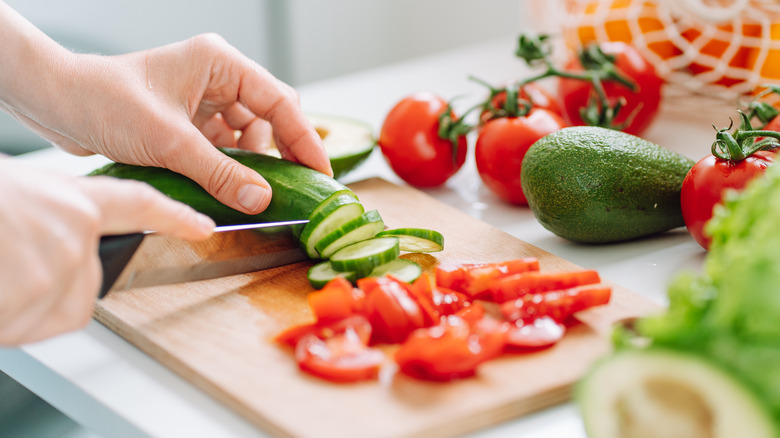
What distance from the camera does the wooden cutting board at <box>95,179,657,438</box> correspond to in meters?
0.99

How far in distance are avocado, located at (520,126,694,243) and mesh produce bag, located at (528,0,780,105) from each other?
564 millimetres

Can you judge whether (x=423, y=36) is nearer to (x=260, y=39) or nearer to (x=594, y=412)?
(x=260, y=39)

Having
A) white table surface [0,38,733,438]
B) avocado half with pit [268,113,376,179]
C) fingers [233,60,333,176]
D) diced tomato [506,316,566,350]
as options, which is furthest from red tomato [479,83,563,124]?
diced tomato [506,316,566,350]

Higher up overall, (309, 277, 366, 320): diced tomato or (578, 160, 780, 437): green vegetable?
(578, 160, 780, 437): green vegetable

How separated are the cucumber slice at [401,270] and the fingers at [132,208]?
1.24ft

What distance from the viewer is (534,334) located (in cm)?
113

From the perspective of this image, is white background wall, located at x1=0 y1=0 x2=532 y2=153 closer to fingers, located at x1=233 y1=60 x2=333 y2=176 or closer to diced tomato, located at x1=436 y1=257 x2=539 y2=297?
fingers, located at x1=233 y1=60 x2=333 y2=176

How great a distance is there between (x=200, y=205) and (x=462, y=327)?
0.67m

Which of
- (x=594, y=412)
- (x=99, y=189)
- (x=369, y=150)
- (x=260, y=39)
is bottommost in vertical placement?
(x=260, y=39)

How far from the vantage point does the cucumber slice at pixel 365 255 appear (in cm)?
132

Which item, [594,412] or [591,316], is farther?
[591,316]

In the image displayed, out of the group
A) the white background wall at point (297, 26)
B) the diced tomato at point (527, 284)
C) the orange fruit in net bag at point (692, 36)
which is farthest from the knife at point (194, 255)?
the white background wall at point (297, 26)

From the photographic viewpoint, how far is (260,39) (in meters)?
4.59

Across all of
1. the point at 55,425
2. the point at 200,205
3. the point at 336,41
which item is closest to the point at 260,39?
the point at 336,41
